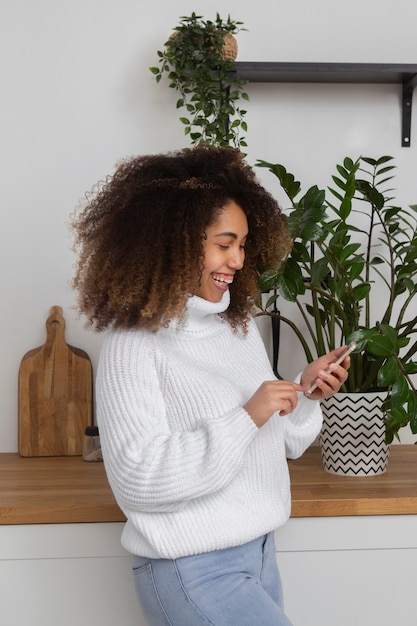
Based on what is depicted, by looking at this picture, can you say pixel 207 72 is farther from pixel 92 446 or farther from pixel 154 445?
pixel 154 445

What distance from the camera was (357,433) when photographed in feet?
6.39

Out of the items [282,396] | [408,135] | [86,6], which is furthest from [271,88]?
[282,396]

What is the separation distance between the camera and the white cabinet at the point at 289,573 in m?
1.71

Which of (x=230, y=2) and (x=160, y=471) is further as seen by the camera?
(x=230, y=2)

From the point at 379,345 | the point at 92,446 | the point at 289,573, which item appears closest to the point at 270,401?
the point at 379,345

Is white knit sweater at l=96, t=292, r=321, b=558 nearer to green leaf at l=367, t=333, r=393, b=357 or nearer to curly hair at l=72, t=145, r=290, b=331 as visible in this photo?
curly hair at l=72, t=145, r=290, b=331

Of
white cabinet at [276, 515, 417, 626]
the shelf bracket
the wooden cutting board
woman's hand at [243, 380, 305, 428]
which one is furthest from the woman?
the shelf bracket

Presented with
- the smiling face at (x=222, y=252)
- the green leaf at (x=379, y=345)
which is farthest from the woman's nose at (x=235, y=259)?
the green leaf at (x=379, y=345)

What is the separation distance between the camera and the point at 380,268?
230 centimetres

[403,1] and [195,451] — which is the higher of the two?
[403,1]

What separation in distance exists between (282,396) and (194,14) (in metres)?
1.14

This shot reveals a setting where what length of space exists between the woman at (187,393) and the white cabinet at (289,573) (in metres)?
0.28

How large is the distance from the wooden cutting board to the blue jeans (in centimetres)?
87

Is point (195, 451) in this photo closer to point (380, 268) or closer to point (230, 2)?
point (380, 268)
